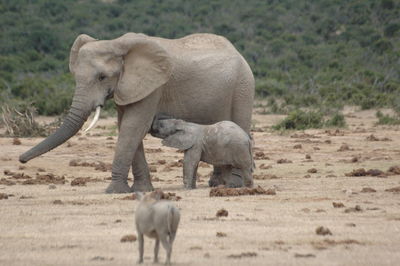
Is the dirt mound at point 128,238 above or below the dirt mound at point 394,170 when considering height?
above

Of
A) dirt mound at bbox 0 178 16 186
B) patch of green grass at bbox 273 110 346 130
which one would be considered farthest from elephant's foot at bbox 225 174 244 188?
patch of green grass at bbox 273 110 346 130

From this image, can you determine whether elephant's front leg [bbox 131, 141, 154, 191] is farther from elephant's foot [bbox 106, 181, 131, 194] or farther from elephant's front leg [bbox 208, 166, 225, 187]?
elephant's front leg [bbox 208, 166, 225, 187]

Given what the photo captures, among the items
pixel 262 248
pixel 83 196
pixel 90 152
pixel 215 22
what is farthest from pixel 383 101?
pixel 215 22

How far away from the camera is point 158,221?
26.4ft

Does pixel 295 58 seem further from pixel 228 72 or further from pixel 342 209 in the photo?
pixel 342 209

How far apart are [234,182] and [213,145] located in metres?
0.86

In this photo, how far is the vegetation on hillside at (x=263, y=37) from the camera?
4241 cm

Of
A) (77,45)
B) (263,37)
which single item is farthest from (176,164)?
(263,37)

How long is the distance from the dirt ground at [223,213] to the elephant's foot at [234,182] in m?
0.41

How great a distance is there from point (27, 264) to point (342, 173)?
358 inches

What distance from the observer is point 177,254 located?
350 inches

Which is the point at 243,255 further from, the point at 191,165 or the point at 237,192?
the point at 191,165

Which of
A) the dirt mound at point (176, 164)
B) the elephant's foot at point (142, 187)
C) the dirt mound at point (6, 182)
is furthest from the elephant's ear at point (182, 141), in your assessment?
the dirt mound at point (176, 164)

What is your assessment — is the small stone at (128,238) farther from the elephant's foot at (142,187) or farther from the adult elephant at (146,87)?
the elephant's foot at (142,187)
